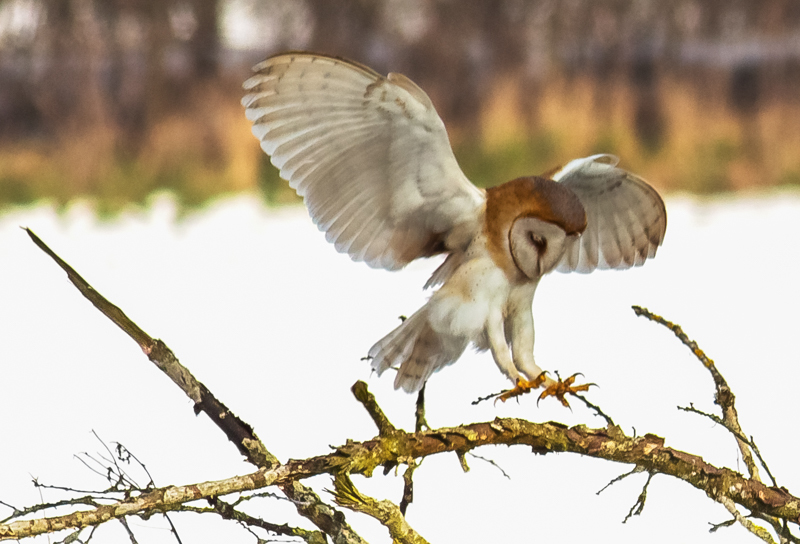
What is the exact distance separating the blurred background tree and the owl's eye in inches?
72.8

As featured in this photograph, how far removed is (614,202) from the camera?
853mm

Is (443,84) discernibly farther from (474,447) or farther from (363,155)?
(474,447)

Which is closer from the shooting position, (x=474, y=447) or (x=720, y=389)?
(x=474, y=447)

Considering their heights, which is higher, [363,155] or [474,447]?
[363,155]

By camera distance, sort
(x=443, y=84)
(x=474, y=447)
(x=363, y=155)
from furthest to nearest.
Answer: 1. (x=443, y=84)
2. (x=363, y=155)
3. (x=474, y=447)

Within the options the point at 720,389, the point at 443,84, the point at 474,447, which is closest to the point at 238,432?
the point at 474,447

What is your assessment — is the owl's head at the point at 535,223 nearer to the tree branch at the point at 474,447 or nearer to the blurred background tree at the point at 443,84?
the tree branch at the point at 474,447

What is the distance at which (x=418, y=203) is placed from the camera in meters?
0.78

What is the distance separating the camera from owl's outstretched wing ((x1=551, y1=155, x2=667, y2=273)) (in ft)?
2.71

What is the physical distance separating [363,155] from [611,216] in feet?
0.88

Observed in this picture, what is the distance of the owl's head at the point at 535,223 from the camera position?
2.35 feet

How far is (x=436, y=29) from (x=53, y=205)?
133 cm

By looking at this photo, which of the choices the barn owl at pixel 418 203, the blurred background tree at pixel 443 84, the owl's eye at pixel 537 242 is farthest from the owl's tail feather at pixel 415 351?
the blurred background tree at pixel 443 84

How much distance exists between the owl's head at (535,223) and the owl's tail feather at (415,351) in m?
0.09
